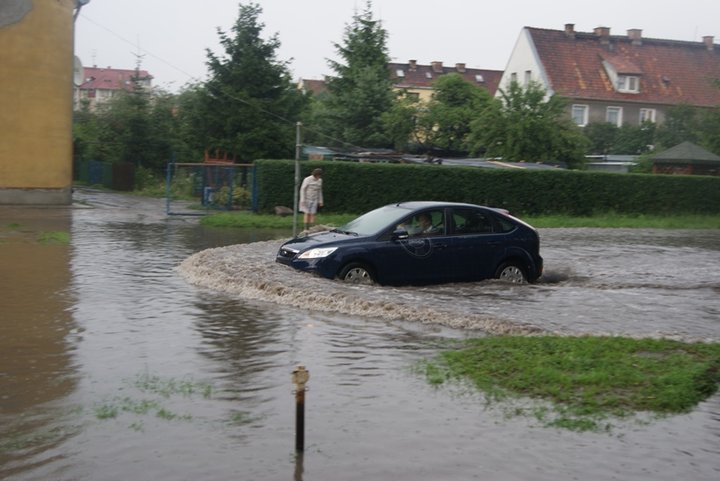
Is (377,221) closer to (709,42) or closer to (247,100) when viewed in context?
(247,100)

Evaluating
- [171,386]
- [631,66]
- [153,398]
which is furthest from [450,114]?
[153,398]

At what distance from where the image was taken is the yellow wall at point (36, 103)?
30.5 meters

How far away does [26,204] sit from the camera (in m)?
30.7

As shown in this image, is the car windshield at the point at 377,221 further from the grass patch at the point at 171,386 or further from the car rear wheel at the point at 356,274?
the grass patch at the point at 171,386

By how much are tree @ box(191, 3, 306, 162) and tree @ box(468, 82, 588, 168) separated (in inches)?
354

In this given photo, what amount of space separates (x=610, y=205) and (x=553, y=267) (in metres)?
17.8

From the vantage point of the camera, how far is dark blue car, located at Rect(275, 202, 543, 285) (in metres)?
13.3

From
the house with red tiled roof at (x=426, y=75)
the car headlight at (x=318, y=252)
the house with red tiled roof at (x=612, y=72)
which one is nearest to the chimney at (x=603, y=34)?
the house with red tiled roof at (x=612, y=72)

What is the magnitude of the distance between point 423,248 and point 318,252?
1.68 metres

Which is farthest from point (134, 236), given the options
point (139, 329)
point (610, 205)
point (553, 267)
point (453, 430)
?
point (610, 205)

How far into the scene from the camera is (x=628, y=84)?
64.2 meters

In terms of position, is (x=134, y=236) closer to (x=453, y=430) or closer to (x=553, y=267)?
(x=553, y=267)

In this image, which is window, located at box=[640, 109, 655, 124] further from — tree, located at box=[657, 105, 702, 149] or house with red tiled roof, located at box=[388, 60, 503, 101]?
house with red tiled roof, located at box=[388, 60, 503, 101]

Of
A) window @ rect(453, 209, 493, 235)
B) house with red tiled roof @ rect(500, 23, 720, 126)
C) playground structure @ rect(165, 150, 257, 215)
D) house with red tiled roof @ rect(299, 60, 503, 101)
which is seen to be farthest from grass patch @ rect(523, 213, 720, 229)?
house with red tiled roof @ rect(299, 60, 503, 101)
